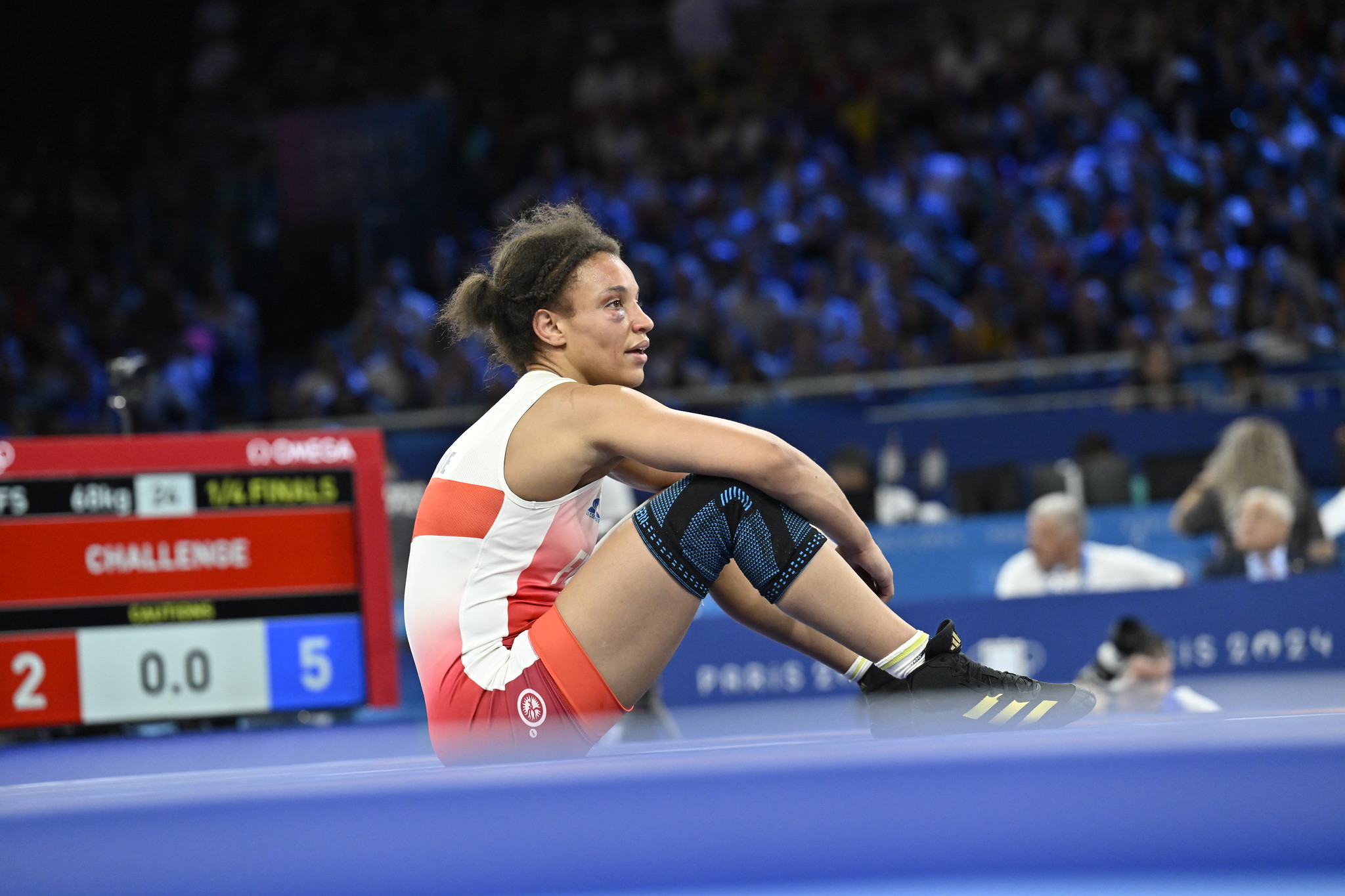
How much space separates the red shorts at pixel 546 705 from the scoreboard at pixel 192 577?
69.2 inches

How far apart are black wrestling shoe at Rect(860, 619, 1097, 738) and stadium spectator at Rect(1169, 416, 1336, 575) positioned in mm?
3272

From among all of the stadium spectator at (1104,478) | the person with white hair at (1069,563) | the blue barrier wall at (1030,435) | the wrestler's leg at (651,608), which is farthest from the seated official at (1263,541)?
the wrestler's leg at (651,608)

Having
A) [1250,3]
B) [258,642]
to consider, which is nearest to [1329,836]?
[258,642]

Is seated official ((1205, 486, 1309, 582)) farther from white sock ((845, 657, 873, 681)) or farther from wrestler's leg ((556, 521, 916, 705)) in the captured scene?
wrestler's leg ((556, 521, 916, 705))

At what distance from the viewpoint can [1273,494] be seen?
477 centimetres

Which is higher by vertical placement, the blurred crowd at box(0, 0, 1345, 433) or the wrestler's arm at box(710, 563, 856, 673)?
the blurred crowd at box(0, 0, 1345, 433)

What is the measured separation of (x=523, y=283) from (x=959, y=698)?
907mm

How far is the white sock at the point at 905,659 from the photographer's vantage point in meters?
1.93

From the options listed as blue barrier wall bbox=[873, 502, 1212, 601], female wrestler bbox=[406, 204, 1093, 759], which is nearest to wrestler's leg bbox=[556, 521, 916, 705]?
female wrestler bbox=[406, 204, 1093, 759]

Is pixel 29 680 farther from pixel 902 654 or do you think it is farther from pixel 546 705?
pixel 902 654

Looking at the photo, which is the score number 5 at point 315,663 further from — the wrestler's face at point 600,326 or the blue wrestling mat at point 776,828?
the blue wrestling mat at point 776,828

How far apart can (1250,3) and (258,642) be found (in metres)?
7.60

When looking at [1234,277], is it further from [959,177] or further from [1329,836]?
[1329,836]

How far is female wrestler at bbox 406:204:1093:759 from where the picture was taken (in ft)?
6.22
